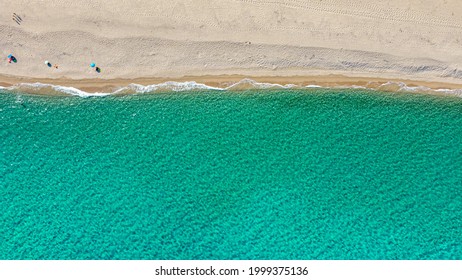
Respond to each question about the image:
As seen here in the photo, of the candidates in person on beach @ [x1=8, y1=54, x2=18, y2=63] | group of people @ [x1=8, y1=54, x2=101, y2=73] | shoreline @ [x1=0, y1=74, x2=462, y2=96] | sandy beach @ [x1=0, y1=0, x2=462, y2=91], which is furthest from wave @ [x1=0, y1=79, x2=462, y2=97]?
person on beach @ [x1=8, y1=54, x2=18, y2=63]

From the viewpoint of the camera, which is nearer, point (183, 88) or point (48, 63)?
point (48, 63)

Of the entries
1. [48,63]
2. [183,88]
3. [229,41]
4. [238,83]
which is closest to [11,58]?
[48,63]

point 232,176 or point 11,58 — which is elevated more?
point 11,58

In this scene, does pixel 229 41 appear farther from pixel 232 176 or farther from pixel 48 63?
pixel 48 63

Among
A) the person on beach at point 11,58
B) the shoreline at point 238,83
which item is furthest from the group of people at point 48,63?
the shoreline at point 238,83

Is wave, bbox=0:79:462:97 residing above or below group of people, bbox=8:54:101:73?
below

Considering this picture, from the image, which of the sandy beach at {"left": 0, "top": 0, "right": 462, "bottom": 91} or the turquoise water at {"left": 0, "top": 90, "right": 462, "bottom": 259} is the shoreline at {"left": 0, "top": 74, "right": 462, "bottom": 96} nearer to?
the sandy beach at {"left": 0, "top": 0, "right": 462, "bottom": 91}

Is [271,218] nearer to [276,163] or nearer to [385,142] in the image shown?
[276,163]
